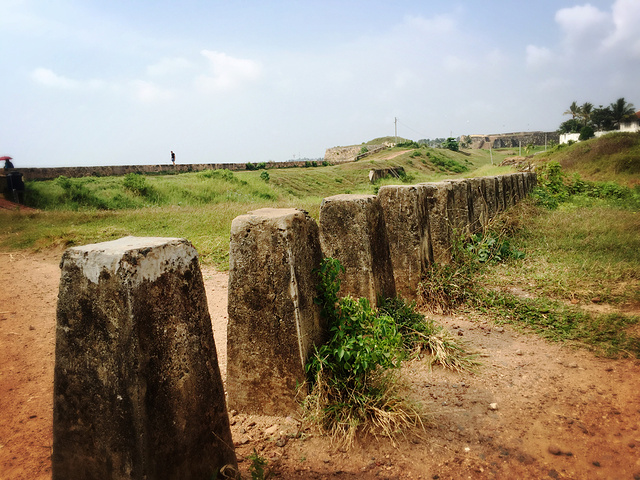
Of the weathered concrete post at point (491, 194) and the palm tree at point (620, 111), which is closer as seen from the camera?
the weathered concrete post at point (491, 194)

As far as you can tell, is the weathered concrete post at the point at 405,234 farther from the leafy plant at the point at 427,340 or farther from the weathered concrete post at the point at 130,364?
the weathered concrete post at the point at 130,364

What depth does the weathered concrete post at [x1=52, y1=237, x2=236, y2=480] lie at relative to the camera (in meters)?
1.88

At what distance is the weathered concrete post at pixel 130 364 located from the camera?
1.88 meters

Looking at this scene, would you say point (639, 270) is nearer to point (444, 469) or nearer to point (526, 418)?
point (526, 418)

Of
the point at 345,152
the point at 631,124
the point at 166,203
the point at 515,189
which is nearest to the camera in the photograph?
the point at 515,189

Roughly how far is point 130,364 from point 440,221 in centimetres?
468

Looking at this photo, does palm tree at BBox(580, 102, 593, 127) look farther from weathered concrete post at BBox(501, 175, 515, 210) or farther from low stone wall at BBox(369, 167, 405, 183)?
weathered concrete post at BBox(501, 175, 515, 210)

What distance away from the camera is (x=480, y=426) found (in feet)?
9.45

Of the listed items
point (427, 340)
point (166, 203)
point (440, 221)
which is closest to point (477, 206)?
point (440, 221)

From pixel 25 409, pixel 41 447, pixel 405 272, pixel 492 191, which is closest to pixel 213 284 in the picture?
pixel 405 272

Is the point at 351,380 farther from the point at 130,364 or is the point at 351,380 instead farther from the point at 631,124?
the point at 631,124

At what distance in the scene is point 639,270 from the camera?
5.50 m

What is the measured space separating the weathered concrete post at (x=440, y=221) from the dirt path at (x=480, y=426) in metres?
1.68

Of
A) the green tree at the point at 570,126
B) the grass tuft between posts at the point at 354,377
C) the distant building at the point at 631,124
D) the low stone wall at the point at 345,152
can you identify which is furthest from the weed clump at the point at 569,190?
the green tree at the point at 570,126
